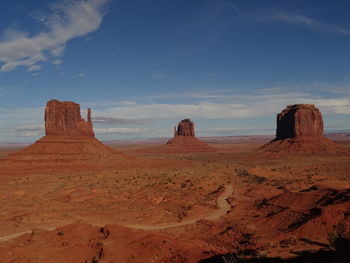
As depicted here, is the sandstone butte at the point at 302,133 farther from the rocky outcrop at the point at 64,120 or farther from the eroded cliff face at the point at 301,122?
the rocky outcrop at the point at 64,120

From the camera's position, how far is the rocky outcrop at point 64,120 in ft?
250

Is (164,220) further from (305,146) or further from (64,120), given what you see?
(305,146)

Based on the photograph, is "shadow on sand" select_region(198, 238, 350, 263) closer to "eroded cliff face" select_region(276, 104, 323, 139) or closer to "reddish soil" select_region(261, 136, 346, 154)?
"reddish soil" select_region(261, 136, 346, 154)

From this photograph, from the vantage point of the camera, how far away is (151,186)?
A: 40.5 m

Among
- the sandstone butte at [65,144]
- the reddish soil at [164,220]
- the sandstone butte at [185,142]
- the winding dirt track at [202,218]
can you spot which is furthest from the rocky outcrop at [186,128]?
the winding dirt track at [202,218]

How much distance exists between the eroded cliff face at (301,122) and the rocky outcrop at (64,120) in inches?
2872

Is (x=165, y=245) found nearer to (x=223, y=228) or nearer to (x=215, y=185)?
(x=223, y=228)

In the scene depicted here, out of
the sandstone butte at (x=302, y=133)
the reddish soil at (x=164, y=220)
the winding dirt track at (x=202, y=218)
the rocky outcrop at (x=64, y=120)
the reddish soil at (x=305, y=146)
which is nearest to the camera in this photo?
the reddish soil at (x=164, y=220)

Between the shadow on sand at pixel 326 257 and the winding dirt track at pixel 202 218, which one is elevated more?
the shadow on sand at pixel 326 257

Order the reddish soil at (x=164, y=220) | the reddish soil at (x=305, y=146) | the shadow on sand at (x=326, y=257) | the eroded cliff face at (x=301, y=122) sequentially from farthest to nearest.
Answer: the eroded cliff face at (x=301, y=122) < the reddish soil at (x=305, y=146) < the reddish soil at (x=164, y=220) < the shadow on sand at (x=326, y=257)

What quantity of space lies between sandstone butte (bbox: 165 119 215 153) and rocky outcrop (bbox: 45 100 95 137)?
220 ft

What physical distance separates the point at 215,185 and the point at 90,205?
17986mm

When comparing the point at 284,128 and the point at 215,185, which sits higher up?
the point at 284,128

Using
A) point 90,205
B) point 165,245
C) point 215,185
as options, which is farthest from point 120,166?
point 165,245
